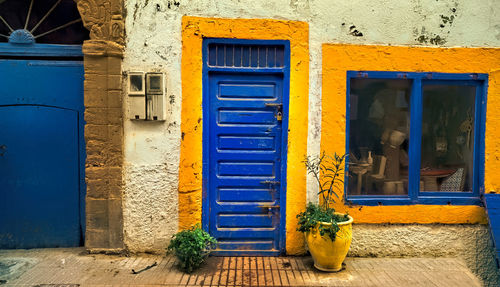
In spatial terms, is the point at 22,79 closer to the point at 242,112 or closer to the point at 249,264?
the point at 242,112

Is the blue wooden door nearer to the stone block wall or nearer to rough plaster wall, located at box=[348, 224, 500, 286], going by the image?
the stone block wall

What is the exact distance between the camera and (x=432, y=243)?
4.71m

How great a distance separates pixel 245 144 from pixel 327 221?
4.58 ft

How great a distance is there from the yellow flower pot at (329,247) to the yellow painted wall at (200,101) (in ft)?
1.55

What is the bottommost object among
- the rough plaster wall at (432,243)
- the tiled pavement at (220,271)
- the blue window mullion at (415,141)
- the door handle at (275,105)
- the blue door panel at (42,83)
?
the tiled pavement at (220,271)

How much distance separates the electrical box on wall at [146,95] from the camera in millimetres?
4398

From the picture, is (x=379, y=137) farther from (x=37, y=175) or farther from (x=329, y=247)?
Result: (x=37, y=175)

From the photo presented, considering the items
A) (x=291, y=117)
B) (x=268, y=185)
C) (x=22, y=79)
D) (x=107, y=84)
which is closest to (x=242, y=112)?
(x=291, y=117)

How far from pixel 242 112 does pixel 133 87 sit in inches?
54.8

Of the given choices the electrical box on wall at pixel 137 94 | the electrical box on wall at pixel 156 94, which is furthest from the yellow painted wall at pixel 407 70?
the electrical box on wall at pixel 137 94

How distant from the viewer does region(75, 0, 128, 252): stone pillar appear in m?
4.38

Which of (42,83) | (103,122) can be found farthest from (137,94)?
(42,83)

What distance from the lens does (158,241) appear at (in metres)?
4.57

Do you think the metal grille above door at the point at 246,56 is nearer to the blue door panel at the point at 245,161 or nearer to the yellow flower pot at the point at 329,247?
the blue door panel at the point at 245,161
